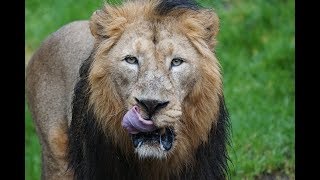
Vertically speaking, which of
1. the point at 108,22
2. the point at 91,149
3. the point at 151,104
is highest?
the point at 108,22

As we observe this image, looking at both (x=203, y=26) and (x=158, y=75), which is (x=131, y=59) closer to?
(x=158, y=75)

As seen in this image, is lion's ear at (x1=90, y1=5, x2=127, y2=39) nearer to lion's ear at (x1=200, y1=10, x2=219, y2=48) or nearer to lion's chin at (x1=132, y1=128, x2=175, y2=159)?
lion's ear at (x1=200, y1=10, x2=219, y2=48)

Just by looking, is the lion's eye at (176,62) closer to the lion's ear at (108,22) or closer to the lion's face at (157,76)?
the lion's face at (157,76)

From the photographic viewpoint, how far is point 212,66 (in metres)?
4.44

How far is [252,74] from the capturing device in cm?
786

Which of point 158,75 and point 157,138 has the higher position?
point 158,75

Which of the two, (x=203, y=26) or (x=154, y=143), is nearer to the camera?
(x=154, y=143)

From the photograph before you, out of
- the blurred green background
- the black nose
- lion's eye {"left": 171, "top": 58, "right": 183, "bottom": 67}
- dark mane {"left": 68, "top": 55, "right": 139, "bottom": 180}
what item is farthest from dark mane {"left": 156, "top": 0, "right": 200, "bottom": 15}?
the blurred green background

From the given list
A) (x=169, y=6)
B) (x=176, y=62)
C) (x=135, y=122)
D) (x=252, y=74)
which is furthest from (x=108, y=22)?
(x=252, y=74)

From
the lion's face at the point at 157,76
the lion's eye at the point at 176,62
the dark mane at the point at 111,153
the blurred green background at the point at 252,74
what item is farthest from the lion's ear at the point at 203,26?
the blurred green background at the point at 252,74

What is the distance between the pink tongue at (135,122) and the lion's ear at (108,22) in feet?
1.59

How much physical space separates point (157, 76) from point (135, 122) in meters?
0.24
